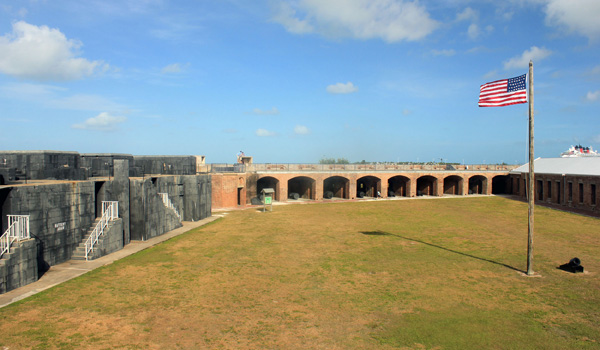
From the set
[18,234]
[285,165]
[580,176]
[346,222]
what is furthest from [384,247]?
[580,176]

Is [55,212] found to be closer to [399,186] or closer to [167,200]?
[167,200]

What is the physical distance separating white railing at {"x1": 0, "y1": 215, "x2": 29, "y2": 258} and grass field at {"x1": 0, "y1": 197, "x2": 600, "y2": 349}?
2.47 m

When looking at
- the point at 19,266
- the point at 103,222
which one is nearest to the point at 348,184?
the point at 103,222

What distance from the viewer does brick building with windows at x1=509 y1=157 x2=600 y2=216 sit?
36.4 meters

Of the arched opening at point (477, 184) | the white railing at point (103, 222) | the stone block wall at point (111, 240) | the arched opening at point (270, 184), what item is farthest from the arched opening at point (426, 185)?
the white railing at point (103, 222)

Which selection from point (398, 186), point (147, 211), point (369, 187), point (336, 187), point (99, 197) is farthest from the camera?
point (398, 186)

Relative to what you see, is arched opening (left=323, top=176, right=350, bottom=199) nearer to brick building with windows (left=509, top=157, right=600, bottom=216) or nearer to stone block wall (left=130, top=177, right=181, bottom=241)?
brick building with windows (left=509, top=157, right=600, bottom=216)

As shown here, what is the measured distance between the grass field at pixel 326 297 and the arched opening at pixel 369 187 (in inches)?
1055

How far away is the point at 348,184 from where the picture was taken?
4981cm

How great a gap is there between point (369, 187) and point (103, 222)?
39.9 metres

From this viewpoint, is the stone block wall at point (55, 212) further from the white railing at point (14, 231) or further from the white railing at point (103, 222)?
the white railing at point (103, 222)

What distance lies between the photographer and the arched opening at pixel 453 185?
56.7m

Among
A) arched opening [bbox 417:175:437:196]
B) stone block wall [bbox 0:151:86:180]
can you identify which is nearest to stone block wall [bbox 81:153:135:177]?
stone block wall [bbox 0:151:86:180]

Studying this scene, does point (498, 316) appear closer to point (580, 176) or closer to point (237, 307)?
point (237, 307)
